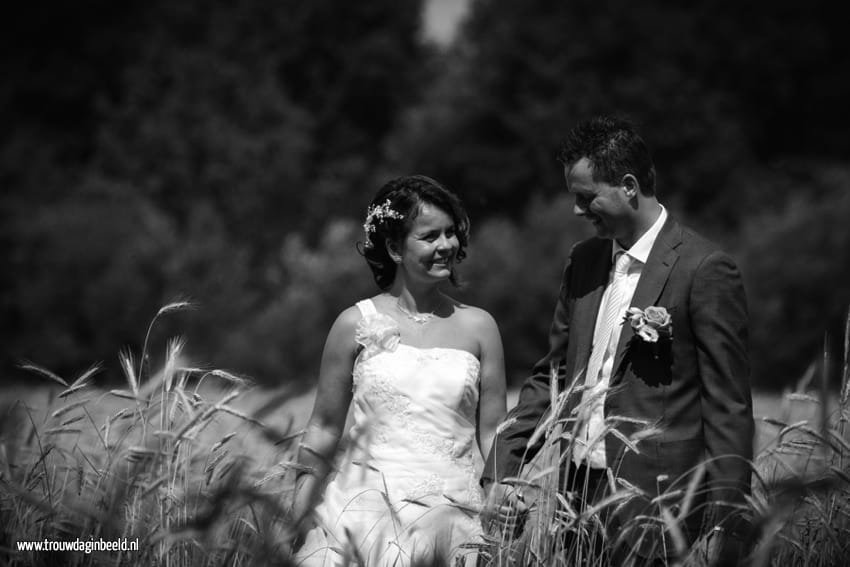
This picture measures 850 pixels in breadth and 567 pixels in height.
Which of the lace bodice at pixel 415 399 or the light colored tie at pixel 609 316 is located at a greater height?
the light colored tie at pixel 609 316

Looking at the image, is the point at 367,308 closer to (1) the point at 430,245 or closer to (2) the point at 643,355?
(1) the point at 430,245

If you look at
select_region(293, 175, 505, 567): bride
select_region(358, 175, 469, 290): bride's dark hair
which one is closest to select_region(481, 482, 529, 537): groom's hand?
select_region(293, 175, 505, 567): bride

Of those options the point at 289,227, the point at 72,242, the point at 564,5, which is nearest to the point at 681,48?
the point at 564,5

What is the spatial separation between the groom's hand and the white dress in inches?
16.7

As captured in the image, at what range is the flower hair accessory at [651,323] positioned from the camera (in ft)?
12.7

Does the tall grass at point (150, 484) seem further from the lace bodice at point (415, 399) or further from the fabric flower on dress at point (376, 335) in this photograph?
the fabric flower on dress at point (376, 335)

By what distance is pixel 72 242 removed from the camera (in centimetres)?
2133

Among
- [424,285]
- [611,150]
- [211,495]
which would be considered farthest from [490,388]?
[211,495]

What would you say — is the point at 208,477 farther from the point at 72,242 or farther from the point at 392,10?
the point at 392,10

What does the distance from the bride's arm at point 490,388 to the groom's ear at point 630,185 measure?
93 centimetres

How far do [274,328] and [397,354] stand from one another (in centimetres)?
1590

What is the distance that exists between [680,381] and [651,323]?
32 cm

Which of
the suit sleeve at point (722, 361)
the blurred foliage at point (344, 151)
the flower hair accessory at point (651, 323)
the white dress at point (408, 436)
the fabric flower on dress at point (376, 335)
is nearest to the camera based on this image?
the suit sleeve at point (722, 361)

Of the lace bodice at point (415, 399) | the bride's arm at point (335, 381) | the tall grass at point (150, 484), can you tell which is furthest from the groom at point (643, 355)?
the tall grass at point (150, 484)
